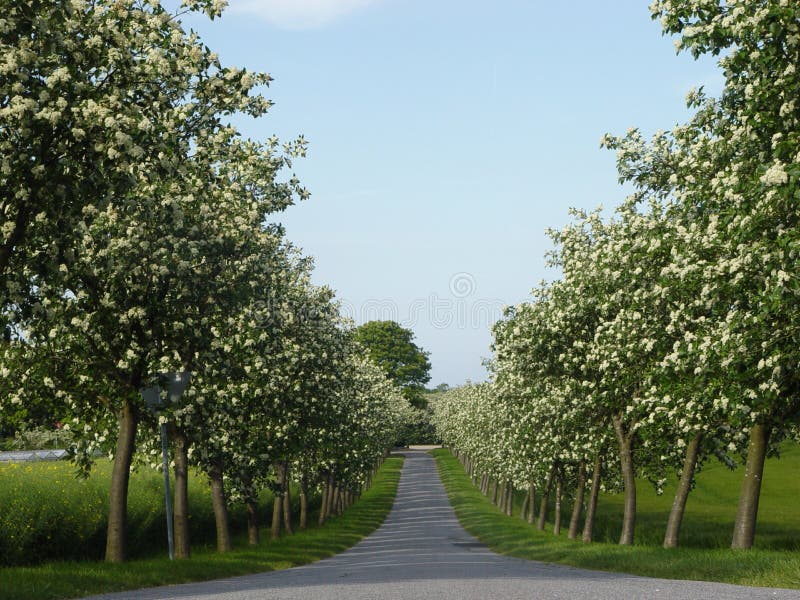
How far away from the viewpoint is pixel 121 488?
21.4 meters

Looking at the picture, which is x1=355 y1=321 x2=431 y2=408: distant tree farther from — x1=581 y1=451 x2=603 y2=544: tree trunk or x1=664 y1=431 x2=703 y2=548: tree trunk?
x1=664 y1=431 x2=703 y2=548: tree trunk

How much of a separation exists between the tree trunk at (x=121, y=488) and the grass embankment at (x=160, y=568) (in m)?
0.63

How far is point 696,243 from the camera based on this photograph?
18234 millimetres

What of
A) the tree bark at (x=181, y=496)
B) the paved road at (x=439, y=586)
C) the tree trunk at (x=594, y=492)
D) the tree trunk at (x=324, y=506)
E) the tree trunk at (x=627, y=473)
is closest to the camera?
the paved road at (x=439, y=586)

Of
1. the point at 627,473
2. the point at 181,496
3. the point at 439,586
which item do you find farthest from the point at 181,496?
the point at 627,473

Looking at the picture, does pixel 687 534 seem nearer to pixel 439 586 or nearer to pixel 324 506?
pixel 324 506

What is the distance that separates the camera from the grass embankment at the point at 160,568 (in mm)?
14805

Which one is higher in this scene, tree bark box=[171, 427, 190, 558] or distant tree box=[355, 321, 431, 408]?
distant tree box=[355, 321, 431, 408]

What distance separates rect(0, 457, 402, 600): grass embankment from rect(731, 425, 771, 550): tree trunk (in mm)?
12048

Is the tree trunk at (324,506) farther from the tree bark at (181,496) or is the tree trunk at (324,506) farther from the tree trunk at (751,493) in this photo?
the tree trunk at (751,493)

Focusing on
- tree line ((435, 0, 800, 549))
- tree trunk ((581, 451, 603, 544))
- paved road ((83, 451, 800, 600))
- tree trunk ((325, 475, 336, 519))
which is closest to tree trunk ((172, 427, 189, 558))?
paved road ((83, 451, 800, 600))

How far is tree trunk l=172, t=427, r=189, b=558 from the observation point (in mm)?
24812

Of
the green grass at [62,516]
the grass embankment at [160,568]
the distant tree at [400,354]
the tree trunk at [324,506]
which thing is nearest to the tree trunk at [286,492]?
the grass embankment at [160,568]

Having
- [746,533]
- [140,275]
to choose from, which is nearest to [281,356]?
[140,275]
